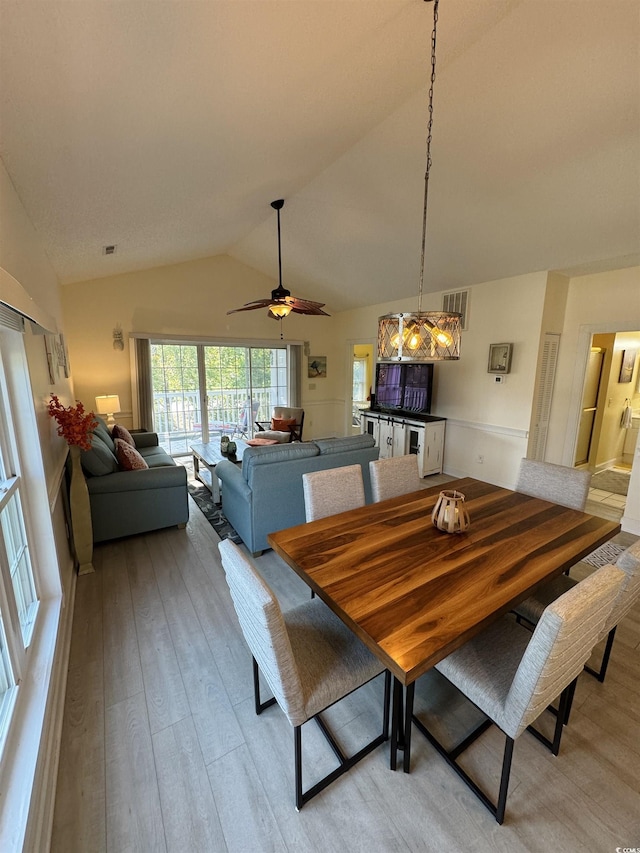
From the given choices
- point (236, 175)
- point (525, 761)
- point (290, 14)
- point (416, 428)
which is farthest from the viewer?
point (416, 428)

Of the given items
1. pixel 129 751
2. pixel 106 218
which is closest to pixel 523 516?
pixel 129 751

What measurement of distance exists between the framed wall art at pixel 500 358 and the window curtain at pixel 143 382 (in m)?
4.80

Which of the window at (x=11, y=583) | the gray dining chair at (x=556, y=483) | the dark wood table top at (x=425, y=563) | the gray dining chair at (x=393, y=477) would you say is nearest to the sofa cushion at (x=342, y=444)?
the gray dining chair at (x=393, y=477)

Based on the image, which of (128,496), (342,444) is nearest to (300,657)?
(342,444)

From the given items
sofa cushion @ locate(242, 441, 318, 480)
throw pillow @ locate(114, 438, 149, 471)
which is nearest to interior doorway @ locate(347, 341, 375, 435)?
sofa cushion @ locate(242, 441, 318, 480)

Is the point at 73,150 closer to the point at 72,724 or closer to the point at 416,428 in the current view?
the point at 72,724

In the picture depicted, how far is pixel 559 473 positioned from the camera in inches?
93.3

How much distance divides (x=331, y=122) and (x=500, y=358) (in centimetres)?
307

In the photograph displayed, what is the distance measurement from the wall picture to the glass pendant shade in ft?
16.9

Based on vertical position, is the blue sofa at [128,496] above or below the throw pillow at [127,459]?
below

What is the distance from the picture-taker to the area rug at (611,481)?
4.54 m

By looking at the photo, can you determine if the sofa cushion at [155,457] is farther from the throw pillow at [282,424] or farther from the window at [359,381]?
the window at [359,381]

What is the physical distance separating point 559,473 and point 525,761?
62.6 inches

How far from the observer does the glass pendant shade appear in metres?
1.76
